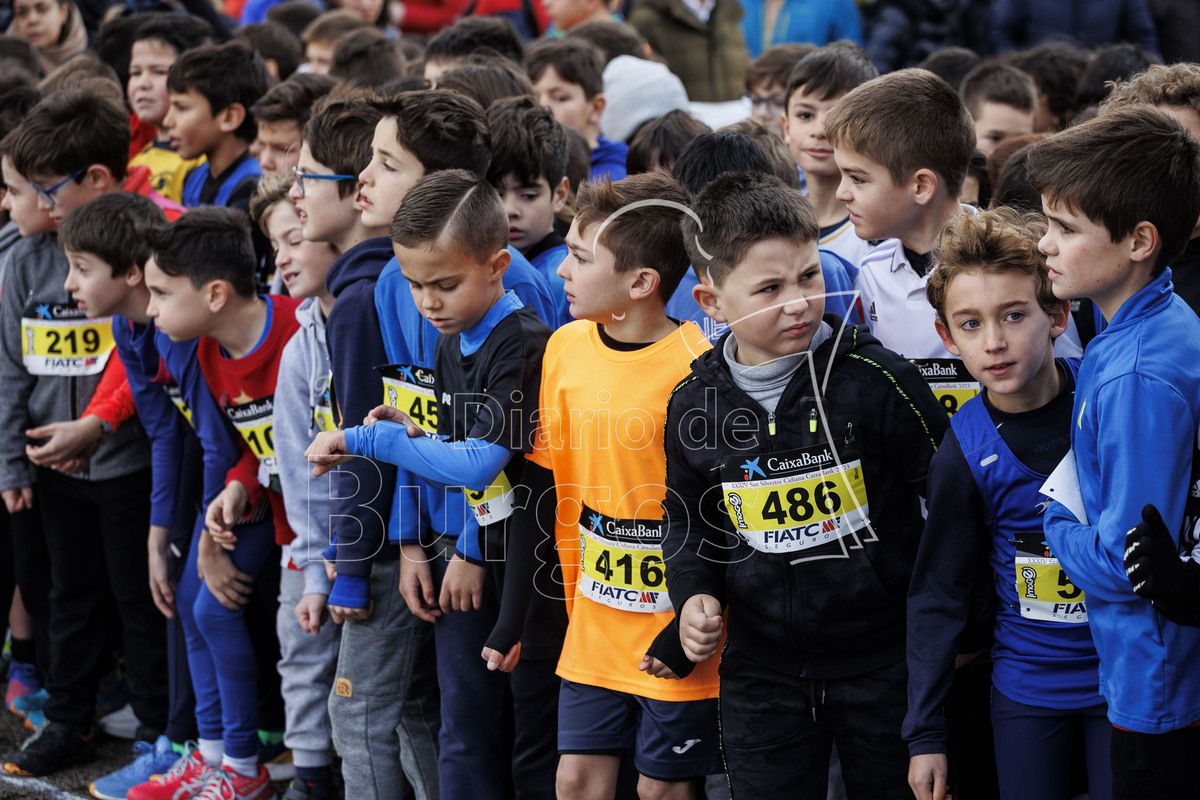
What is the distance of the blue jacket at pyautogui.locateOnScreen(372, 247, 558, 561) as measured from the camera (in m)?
3.25

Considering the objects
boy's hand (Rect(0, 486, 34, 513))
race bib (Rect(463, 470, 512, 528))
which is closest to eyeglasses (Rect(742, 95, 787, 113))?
race bib (Rect(463, 470, 512, 528))

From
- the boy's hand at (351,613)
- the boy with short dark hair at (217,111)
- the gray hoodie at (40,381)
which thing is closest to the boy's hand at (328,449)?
the boy's hand at (351,613)

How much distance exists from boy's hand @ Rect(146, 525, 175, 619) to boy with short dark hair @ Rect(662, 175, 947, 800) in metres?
2.33

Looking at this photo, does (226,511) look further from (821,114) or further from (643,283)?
(821,114)

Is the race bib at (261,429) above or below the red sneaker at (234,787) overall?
above

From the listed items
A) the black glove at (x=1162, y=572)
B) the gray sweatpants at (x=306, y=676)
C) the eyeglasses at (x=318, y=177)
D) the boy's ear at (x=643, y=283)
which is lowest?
the gray sweatpants at (x=306, y=676)

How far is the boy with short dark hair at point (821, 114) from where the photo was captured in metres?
3.98

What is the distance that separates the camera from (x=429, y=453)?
2889 millimetres

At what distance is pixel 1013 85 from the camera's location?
4977 millimetres

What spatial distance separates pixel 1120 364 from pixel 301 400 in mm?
2397

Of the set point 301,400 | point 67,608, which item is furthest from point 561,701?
point 67,608

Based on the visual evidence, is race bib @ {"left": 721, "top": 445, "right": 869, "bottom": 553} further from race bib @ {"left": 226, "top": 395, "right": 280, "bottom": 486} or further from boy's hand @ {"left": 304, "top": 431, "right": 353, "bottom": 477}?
race bib @ {"left": 226, "top": 395, "right": 280, "bottom": 486}

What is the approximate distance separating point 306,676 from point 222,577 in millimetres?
493

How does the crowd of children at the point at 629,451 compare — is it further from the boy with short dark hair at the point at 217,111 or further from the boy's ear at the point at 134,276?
the boy with short dark hair at the point at 217,111
